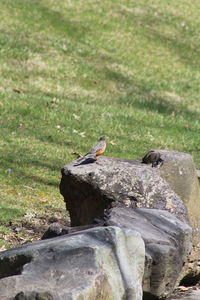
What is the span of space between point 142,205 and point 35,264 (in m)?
2.43

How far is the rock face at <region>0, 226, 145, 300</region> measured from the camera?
4973 millimetres

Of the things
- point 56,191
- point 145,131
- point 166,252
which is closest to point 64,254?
point 166,252

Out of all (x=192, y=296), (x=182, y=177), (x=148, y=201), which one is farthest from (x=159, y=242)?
(x=182, y=177)

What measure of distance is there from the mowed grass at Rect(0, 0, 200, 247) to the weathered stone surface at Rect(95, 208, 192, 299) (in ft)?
6.37

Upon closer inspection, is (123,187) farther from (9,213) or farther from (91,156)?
(9,213)

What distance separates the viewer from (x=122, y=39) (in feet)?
78.0

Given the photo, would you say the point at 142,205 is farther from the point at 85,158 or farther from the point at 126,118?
the point at 126,118

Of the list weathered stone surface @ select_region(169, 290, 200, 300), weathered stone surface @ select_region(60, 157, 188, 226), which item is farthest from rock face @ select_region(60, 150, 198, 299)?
weathered stone surface @ select_region(169, 290, 200, 300)

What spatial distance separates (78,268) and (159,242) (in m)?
1.35

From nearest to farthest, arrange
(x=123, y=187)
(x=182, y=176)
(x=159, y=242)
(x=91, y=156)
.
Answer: (x=159, y=242), (x=123, y=187), (x=91, y=156), (x=182, y=176)

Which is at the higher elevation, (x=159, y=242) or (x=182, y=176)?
(x=159, y=242)

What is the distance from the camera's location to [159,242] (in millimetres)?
6406

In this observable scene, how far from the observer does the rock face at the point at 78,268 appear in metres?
4.97

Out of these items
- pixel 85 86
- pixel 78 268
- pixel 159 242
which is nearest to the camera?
pixel 78 268
